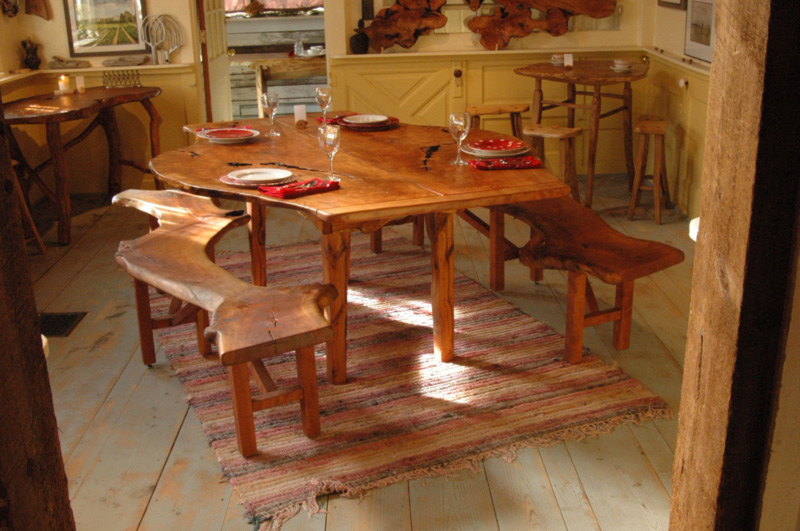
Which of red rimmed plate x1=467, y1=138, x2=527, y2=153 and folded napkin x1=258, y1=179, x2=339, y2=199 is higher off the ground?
red rimmed plate x1=467, y1=138, x2=527, y2=153

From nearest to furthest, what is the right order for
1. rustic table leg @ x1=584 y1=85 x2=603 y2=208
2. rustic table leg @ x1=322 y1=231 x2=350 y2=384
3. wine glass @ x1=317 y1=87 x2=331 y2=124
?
rustic table leg @ x1=322 y1=231 x2=350 y2=384, wine glass @ x1=317 y1=87 x2=331 y2=124, rustic table leg @ x1=584 y1=85 x2=603 y2=208

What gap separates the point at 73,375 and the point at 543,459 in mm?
1870

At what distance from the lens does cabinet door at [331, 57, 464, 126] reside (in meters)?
5.89

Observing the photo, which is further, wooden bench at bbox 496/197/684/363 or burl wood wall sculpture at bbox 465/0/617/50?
burl wood wall sculpture at bbox 465/0/617/50

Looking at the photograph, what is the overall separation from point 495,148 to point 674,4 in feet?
9.10

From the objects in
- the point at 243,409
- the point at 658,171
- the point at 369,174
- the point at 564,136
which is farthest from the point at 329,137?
the point at 658,171

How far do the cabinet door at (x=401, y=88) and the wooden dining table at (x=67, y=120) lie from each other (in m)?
1.41

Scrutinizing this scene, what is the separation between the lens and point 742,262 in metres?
1.20

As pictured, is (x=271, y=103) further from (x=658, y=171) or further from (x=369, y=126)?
(x=658, y=171)

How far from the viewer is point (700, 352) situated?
1.31 meters

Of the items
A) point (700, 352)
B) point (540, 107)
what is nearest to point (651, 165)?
point (540, 107)

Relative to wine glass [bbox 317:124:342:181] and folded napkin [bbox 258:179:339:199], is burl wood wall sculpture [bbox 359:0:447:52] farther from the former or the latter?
folded napkin [bbox 258:179:339:199]

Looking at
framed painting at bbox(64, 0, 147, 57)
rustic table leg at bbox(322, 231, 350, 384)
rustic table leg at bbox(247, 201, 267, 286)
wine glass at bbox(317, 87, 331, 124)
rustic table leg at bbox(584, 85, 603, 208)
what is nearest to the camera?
rustic table leg at bbox(322, 231, 350, 384)

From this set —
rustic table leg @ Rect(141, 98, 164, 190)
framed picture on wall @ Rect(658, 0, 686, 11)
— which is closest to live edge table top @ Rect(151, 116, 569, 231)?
rustic table leg @ Rect(141, 98, 164, 190)
